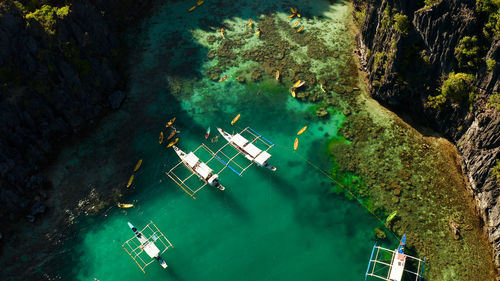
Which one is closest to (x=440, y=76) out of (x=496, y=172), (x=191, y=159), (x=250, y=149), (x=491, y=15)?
(x=491, y=15)

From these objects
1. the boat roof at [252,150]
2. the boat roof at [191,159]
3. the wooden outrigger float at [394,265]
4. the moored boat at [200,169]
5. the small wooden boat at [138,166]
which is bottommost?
the wooden outrigger float at [394,265]

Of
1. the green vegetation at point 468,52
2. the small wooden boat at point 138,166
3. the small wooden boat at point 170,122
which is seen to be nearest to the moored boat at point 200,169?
the small wooden boat at point 138,166

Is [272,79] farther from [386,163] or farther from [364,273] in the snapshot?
[364,273]

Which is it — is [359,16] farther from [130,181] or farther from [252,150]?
[130,181]

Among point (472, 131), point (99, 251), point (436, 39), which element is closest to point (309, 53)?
point (436, 39)

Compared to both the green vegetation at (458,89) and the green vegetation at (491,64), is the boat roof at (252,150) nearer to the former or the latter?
the green vegetation at (458,89)

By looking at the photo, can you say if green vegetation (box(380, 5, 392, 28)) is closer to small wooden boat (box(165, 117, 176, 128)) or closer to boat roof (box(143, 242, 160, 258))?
small wooden boat (box(165, 117, 176, 128))

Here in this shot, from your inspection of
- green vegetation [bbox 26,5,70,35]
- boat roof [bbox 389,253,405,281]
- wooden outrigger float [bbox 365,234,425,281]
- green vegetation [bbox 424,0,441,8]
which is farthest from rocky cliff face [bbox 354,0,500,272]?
green vegetation [bbox 26,5,70,35]
